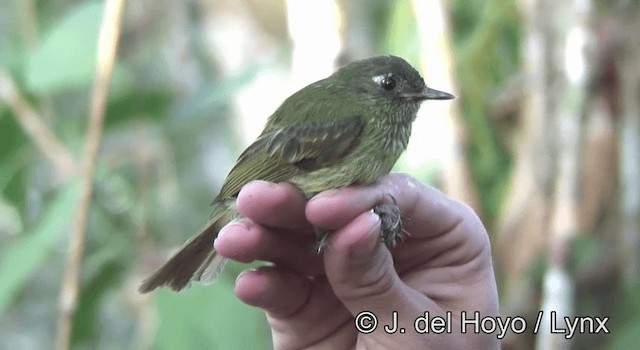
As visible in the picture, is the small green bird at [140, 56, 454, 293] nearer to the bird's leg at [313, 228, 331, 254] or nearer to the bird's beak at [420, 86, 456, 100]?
the bird's beak at [420, 86, 456, 100]

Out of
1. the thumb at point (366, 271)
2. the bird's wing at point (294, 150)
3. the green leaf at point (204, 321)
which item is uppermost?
the bird's wing at point (294, 150)

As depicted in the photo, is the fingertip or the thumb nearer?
the thumb

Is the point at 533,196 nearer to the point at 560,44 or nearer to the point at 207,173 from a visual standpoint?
the point at 560,44

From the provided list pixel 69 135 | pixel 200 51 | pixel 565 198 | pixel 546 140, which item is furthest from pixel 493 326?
pixel 200 51

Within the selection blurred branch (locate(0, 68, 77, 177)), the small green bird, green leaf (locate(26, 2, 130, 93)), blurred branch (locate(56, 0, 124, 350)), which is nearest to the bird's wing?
the small green bird

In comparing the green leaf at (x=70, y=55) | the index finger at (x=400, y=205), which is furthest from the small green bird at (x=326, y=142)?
the green leaf at (x=70, y=55)

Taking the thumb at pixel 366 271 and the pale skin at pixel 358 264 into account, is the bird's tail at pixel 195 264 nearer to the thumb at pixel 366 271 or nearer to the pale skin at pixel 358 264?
the pale skin at pixel 358 264
